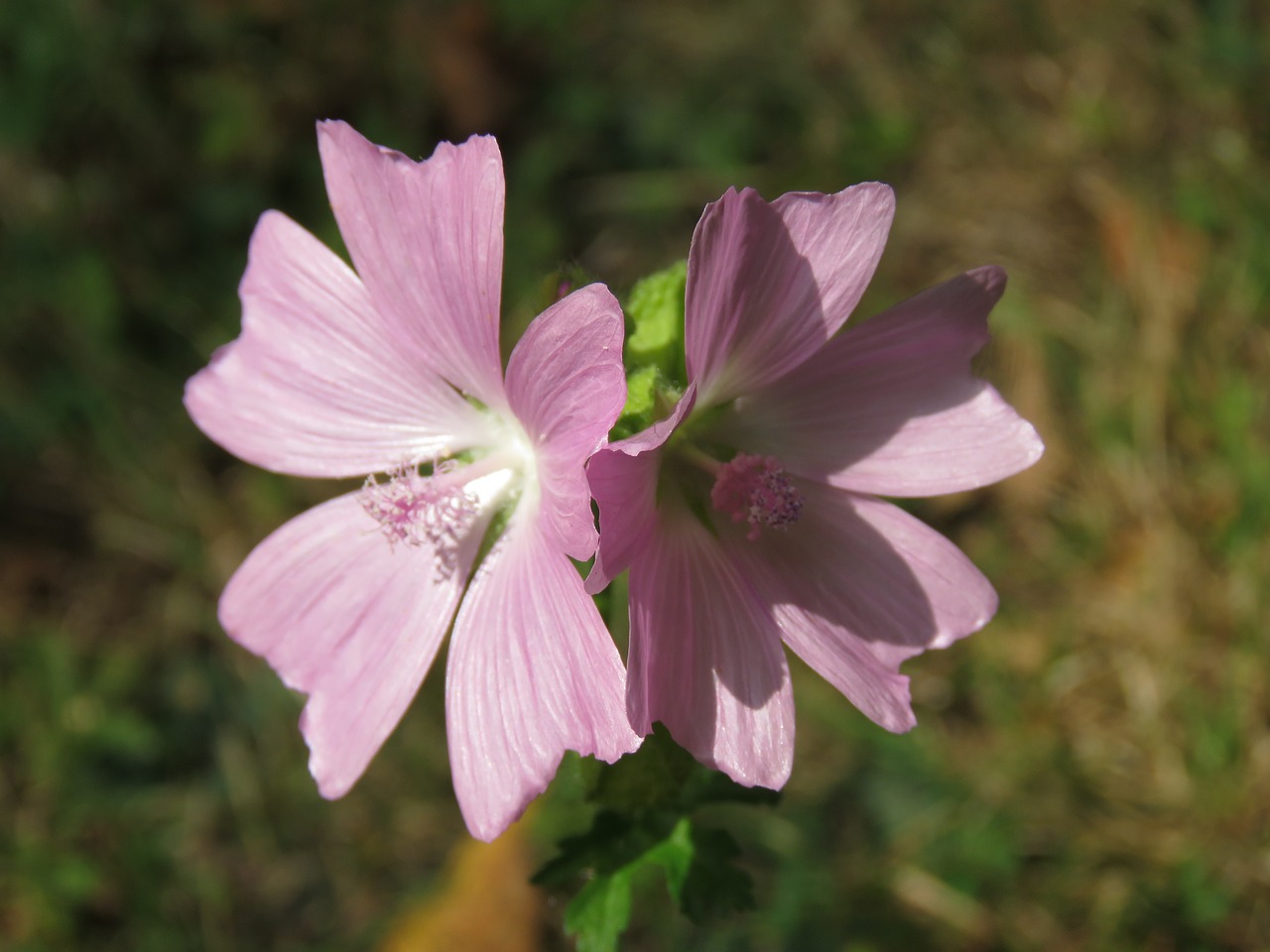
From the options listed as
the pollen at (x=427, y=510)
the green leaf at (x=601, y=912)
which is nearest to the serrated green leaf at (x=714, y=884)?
the green leaf at (x=601, y=912)

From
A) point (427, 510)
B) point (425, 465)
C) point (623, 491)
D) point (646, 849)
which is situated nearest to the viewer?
point (623, 491)

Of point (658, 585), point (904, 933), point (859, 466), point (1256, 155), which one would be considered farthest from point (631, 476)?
point (1256, 155)

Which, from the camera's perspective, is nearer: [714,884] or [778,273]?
[778,273]

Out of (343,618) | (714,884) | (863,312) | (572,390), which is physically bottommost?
(863,312)

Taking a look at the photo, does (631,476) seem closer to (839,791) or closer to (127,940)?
(839,791)

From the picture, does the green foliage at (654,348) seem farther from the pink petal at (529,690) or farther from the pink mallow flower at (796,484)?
the pink petal at (529,690)

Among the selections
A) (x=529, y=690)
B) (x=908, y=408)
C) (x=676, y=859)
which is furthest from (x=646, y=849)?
(x=908, y=408)

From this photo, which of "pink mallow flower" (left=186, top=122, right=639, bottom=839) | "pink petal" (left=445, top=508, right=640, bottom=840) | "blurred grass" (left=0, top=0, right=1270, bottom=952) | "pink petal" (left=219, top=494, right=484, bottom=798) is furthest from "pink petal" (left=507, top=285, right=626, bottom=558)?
"blurred grass" (left=0, top=0, right=1270, bottom=952)

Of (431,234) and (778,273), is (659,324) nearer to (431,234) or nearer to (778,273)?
(778,273)

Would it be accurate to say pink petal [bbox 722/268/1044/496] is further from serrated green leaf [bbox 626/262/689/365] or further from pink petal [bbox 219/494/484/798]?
pink petal [bbox 219/494/484/798]
